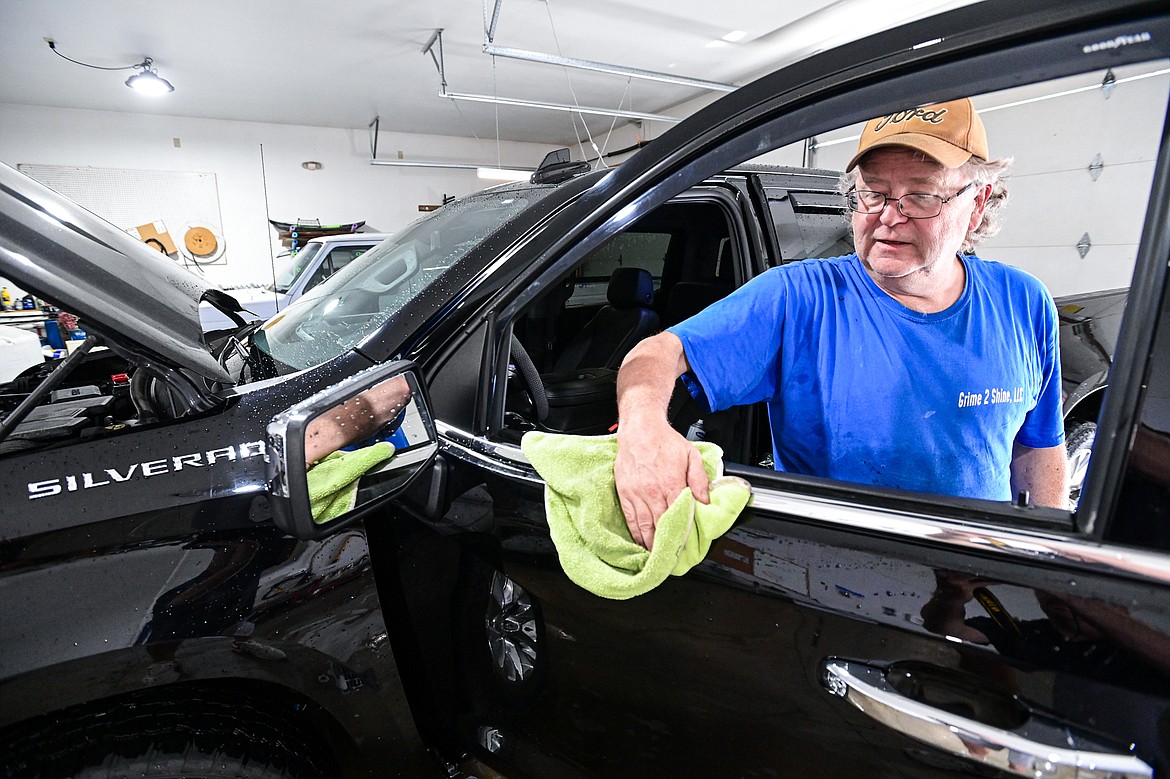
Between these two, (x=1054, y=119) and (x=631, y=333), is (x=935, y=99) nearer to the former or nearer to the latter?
(x=631, y=333)

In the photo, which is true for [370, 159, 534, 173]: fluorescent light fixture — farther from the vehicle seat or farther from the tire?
the tire

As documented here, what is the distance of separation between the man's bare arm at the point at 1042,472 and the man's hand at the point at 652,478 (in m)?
0.95

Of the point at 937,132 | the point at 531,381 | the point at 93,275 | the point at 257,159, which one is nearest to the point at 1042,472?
→ the point at 937,132

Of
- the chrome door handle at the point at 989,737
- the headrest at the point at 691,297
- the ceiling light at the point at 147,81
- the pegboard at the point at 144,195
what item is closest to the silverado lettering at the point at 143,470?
the chrome door handle at the point at 989,737

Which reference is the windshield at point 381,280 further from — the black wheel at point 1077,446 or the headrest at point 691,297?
the black wheel at point 1077,446

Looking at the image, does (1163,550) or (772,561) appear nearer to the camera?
(1163,550)

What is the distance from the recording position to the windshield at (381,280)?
1.57 m

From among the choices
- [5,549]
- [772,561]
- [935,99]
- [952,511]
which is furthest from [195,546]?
[935,99]

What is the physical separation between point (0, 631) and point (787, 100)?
134cm

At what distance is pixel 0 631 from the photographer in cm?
83

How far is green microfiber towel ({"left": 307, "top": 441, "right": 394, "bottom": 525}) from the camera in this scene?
0.88 m

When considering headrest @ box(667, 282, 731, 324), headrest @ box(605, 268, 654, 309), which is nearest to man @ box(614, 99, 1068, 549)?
headrest @ box(667, 282, 731, 324)

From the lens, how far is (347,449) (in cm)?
93

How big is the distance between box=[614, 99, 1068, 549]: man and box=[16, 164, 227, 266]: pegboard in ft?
41.1
